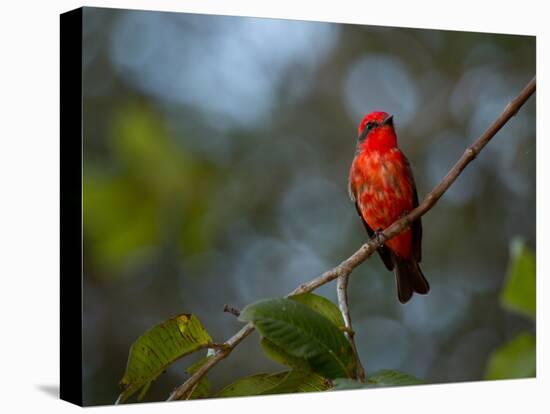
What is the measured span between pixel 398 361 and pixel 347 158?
1.10m

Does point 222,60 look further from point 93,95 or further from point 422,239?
point 422,239

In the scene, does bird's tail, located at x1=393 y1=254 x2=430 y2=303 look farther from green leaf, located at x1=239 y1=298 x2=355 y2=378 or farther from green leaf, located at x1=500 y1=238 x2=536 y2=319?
green leaf, located at x1=500 y1=238 x2=536 y2=319

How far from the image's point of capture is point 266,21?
409cm

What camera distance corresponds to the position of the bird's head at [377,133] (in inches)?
169

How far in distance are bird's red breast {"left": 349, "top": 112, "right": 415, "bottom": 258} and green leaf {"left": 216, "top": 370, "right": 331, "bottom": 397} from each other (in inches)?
85.6

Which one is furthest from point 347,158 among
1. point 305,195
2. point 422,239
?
point 422,239

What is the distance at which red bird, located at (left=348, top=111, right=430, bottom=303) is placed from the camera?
421cm

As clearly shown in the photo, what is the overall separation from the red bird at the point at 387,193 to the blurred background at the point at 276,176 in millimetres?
73

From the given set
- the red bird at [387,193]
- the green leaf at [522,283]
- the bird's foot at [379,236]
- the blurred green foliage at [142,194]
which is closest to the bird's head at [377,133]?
the red bird at [387,193]

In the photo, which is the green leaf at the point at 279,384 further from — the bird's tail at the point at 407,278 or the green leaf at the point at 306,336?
the bird's tail at the point at 407,278

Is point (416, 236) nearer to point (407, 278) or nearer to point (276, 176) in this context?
point (407, 278)

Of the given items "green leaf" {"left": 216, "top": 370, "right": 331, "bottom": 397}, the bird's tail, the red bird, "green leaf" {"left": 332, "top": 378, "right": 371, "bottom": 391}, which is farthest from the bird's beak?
"green leaf" {"left": 332, "top": 378, "right": 371, "bottom": 391}

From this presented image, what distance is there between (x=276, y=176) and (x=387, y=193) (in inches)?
21.1

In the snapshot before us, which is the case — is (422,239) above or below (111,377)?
above
